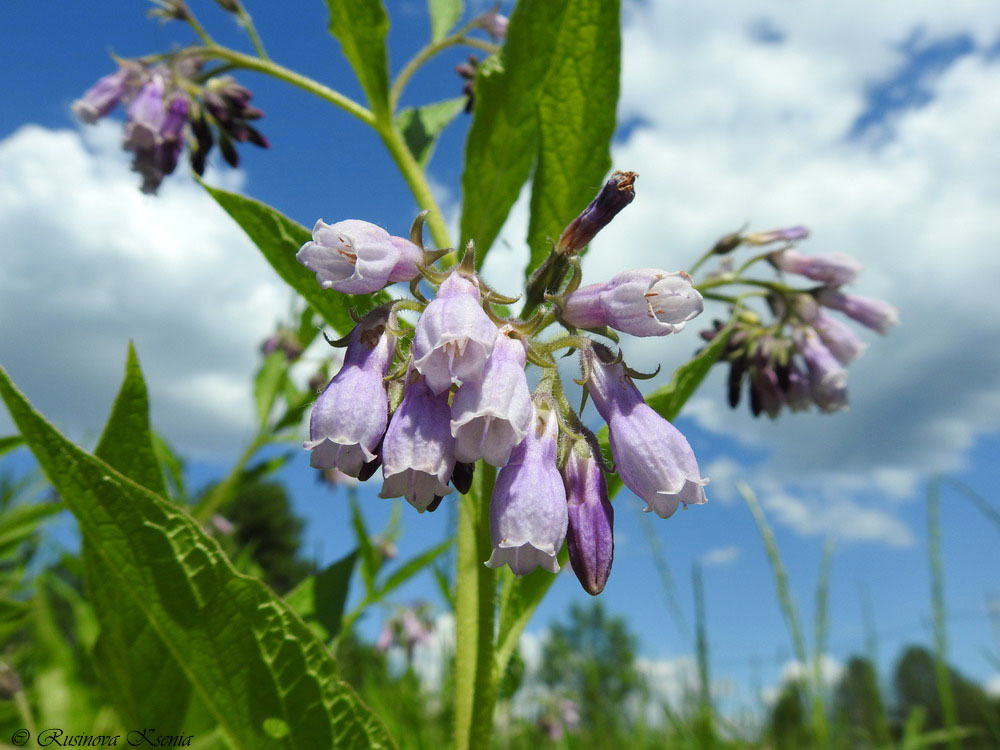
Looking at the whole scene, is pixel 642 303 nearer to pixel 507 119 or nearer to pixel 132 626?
pixel 507 119

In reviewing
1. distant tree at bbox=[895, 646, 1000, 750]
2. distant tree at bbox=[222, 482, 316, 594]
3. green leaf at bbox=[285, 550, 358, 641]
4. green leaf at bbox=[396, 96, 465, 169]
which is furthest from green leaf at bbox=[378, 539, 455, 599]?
distant tree at bbox=[222, 482, 316, 594]

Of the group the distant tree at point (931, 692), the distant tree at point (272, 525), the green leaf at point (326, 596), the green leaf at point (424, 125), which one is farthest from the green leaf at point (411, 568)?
the distant tree at point (272, 525)

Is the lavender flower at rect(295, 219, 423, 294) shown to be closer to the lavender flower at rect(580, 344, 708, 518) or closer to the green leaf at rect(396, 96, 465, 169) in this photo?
the lavender flower at rect(580, 344, 708, 518)

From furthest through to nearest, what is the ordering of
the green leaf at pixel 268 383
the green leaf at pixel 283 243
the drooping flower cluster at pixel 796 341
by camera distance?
the green leaf at pixel 268 383 → the drooping flower cluster at pixel 796 341 → the green leaf at pixel 283 243

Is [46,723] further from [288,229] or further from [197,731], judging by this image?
[288,229]

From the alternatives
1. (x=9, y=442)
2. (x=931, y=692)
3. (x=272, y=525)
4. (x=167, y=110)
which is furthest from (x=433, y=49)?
(x=272, y=525)

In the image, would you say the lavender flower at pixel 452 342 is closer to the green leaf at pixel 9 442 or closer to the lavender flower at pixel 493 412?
the lavender flower at pixel 493 412
